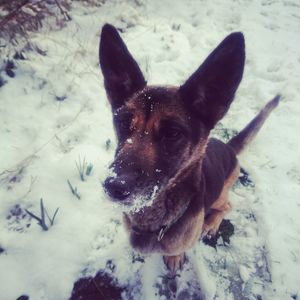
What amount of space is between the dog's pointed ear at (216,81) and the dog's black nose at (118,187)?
0.87m

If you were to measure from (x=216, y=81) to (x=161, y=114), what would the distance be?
0.48m

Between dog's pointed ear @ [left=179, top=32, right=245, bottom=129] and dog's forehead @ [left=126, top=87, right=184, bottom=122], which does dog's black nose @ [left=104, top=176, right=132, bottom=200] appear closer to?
dog's forehead @ [left=126, top=87, right=184, bottom=122]

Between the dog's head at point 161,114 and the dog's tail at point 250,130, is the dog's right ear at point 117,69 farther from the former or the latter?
the dog's tail at point 250,130

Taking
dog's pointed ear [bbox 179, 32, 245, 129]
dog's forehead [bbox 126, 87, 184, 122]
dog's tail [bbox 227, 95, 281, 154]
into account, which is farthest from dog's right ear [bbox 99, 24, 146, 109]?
dog's tail [bbox 227, 95, 281, 154]

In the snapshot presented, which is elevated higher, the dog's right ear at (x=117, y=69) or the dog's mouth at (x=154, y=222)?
the dog's right ear at (x=117, y=69)

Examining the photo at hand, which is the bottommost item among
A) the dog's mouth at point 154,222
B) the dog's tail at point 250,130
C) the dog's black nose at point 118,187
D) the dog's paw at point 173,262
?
the dog's paw at point 173,262

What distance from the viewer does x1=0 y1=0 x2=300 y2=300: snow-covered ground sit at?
118 inches

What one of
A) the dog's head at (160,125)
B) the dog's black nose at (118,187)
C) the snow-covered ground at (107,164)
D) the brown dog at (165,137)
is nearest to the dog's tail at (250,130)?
the snow-covered ground at (107,164)

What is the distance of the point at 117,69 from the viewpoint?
97.2 inches

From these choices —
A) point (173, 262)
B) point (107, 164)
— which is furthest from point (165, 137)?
point (173, 262)

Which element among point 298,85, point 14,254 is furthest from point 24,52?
point 298,85

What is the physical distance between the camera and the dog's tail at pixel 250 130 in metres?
3.78

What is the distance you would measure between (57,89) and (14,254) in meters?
2.53

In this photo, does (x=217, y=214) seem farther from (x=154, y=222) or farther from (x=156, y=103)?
(x=156, y=103)
